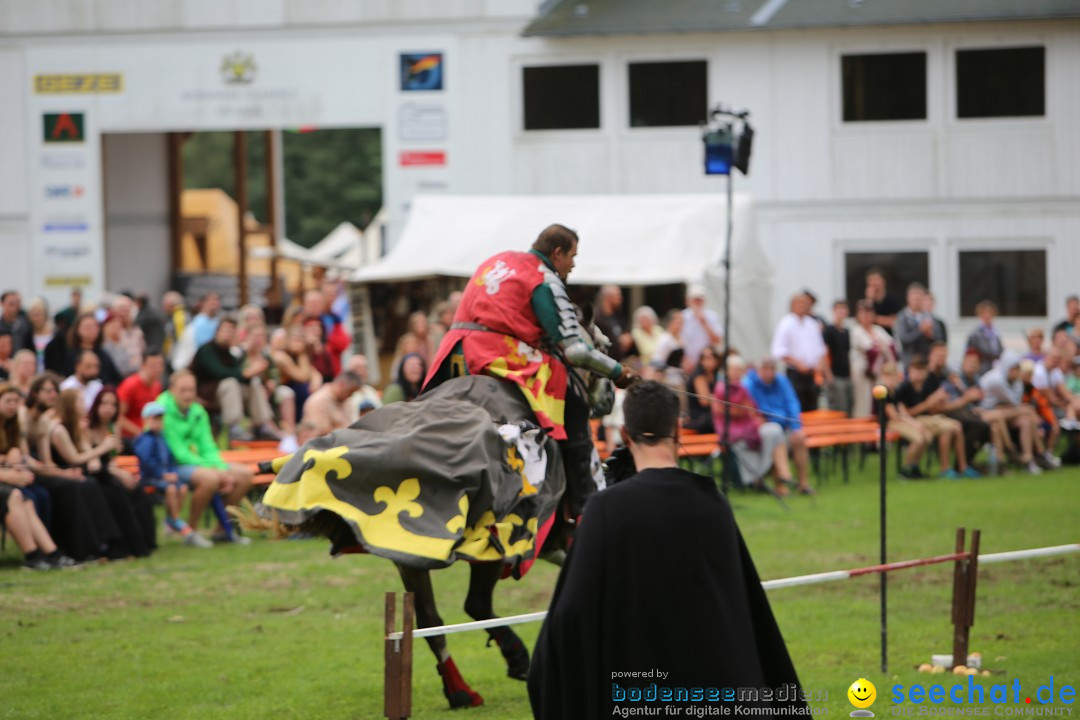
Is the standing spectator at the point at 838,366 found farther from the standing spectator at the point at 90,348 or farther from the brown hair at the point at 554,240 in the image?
the brown hair at the point at 554,240

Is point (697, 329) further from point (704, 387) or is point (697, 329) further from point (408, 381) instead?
point (408, 381)

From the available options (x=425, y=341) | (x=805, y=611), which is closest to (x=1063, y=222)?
(x=425, y=341)

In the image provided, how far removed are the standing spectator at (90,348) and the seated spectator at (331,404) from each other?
278cm

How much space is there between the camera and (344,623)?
10.3 m

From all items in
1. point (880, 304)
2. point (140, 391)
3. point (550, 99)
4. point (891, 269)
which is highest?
point (550, 99)

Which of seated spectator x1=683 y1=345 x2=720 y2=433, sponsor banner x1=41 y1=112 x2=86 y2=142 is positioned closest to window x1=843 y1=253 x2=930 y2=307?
seated spectator x1=683 y1=345 x2=720 y2=433

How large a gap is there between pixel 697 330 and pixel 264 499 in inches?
498

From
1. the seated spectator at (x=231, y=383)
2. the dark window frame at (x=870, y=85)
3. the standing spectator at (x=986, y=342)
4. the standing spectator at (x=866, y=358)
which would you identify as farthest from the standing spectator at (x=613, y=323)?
the dark window frame at (x=870, y=85)

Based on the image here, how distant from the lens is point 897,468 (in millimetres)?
18125

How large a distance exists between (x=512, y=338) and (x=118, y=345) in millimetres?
10931

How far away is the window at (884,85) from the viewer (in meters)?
25.1

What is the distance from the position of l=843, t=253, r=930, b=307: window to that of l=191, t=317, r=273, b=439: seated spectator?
38.3 feet

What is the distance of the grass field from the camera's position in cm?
832

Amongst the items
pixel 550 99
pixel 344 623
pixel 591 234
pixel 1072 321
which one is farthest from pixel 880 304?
pixel 344 623
